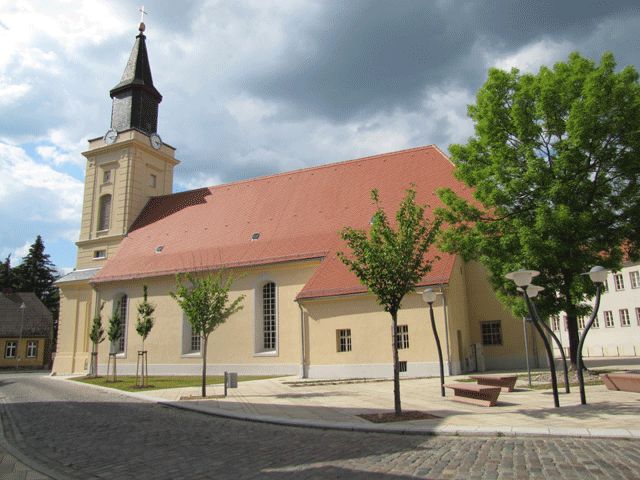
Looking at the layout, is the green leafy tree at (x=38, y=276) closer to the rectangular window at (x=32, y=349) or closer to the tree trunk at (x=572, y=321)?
the rectangular window at (x=32, y=349)

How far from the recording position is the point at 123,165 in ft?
120

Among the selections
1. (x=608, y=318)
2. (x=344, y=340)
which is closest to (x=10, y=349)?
(x=344, y=340)

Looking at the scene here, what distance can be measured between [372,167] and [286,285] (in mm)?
9100

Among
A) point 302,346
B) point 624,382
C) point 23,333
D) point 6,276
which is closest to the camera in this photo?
point 624,382

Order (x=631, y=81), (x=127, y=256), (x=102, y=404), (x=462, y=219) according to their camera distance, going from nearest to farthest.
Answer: (x=102, y=404) < (x=631, y=81) < (x=462, y=219) < (x=127, y=256)

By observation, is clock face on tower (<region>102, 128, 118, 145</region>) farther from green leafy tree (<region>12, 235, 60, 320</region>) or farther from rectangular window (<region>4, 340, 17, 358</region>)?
green leafy tree (<region>12, 235, 60, 320</region>)

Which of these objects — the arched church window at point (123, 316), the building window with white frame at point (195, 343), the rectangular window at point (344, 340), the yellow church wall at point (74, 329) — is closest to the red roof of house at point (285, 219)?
the arched church window at point (123, 316)

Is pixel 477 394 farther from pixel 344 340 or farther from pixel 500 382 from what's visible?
pixel 344 340

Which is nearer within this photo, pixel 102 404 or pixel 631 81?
pixel 102 404

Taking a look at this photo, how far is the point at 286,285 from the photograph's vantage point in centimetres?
2630

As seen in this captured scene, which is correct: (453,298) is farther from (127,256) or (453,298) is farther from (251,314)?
(127,256)

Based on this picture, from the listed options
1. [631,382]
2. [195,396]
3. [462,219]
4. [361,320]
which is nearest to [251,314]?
[361,320]

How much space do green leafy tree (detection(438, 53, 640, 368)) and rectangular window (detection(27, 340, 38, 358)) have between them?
164ft

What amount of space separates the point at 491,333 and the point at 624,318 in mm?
24566
